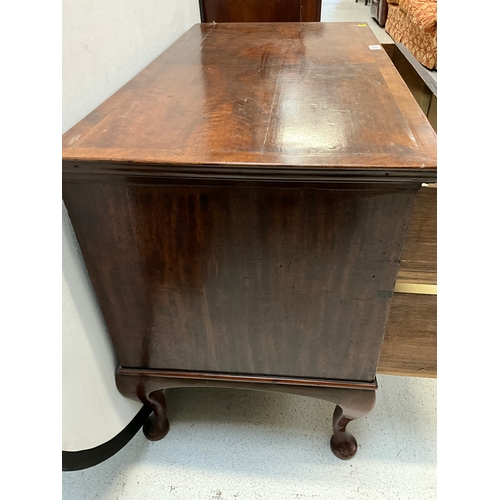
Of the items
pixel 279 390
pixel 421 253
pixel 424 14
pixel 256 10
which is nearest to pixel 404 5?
pixel 424 14

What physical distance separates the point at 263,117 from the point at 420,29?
2.92 metres

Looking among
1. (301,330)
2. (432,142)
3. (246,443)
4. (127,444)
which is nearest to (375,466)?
(246,443)

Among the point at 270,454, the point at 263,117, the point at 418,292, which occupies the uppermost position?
the point at 263,117

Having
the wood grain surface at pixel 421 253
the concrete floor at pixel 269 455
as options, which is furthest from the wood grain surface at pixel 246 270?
the concrete floor at pixel 269 455

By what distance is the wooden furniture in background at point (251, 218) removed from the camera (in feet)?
1.65

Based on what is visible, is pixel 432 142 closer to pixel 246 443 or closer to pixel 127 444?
pixel 246 443

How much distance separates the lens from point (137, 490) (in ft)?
2.69

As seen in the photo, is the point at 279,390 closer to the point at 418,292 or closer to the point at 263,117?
the point at 418,292

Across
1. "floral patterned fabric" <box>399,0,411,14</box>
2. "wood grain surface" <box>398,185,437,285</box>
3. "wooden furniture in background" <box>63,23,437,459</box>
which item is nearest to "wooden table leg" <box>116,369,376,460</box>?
"wooden furniture in background" <box>63,23,437,459</box>

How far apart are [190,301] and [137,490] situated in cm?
45

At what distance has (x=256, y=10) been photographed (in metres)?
1.67

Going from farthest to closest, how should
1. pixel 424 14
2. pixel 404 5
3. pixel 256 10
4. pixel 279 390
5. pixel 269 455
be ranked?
1. pixel 404 5
2. pixel 424 14
3. pixel 256 10
4. pixel 269 455
5. pixel 279 390

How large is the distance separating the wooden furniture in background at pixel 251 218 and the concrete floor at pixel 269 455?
0.13m

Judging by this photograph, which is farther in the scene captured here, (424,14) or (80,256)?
(424,14)
